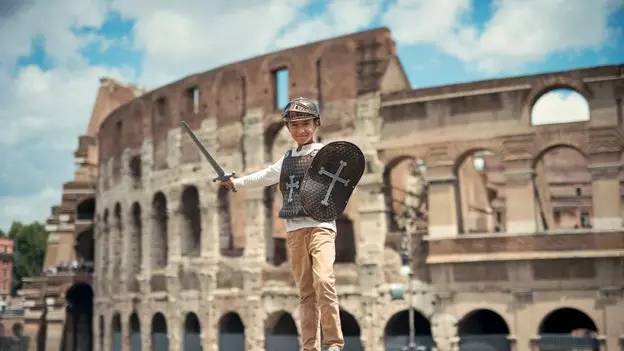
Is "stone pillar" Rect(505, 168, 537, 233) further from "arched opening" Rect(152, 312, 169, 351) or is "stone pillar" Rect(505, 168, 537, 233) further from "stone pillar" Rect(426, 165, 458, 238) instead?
→ "arched opening" Rect(152, 312, 169, 351)

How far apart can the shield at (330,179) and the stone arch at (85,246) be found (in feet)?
140

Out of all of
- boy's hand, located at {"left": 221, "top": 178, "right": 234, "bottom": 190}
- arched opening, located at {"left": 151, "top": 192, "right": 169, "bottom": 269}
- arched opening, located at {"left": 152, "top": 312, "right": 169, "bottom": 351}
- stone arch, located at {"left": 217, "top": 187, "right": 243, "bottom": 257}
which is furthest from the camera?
arched opening, located at {"left": 151, "top": 192, "right": 169, "bottom": 269}

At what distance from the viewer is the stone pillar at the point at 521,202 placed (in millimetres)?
25781

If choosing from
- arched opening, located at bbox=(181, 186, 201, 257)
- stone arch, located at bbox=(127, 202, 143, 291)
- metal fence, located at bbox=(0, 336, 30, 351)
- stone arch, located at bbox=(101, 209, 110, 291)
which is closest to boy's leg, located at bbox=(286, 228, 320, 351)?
arched opening, located at bbox=(181, 186, 201, 257)

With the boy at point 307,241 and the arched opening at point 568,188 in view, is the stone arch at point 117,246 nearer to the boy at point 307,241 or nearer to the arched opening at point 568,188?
the arched opening at point 568,188

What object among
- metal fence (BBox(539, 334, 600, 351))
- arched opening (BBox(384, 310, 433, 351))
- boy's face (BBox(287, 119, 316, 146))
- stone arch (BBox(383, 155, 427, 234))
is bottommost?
metal fence (BBox(539, 334, 600, 351))

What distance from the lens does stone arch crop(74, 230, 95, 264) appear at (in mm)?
48250

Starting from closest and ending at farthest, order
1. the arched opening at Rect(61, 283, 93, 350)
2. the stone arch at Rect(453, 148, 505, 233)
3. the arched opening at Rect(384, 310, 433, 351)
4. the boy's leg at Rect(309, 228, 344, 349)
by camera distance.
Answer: the boy's leg at Rect(309, 228, 344, 349) → the arched opening at Rect(384, 310, 433, 351) → the stone arch at Rect(453, 148, 505, 233) → the arched opening at Rect(61, 283, 93, 350)

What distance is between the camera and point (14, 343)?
48.7 meters

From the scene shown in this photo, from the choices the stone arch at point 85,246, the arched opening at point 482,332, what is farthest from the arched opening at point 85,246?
the arched opening at point 482,332

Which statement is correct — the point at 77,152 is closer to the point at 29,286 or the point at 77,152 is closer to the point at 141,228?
the point at 29,286

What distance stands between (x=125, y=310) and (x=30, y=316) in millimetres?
12017

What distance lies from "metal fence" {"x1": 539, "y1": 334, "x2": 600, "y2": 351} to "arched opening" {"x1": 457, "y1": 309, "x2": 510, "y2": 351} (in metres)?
1.14

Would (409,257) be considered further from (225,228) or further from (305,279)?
(305,279)
